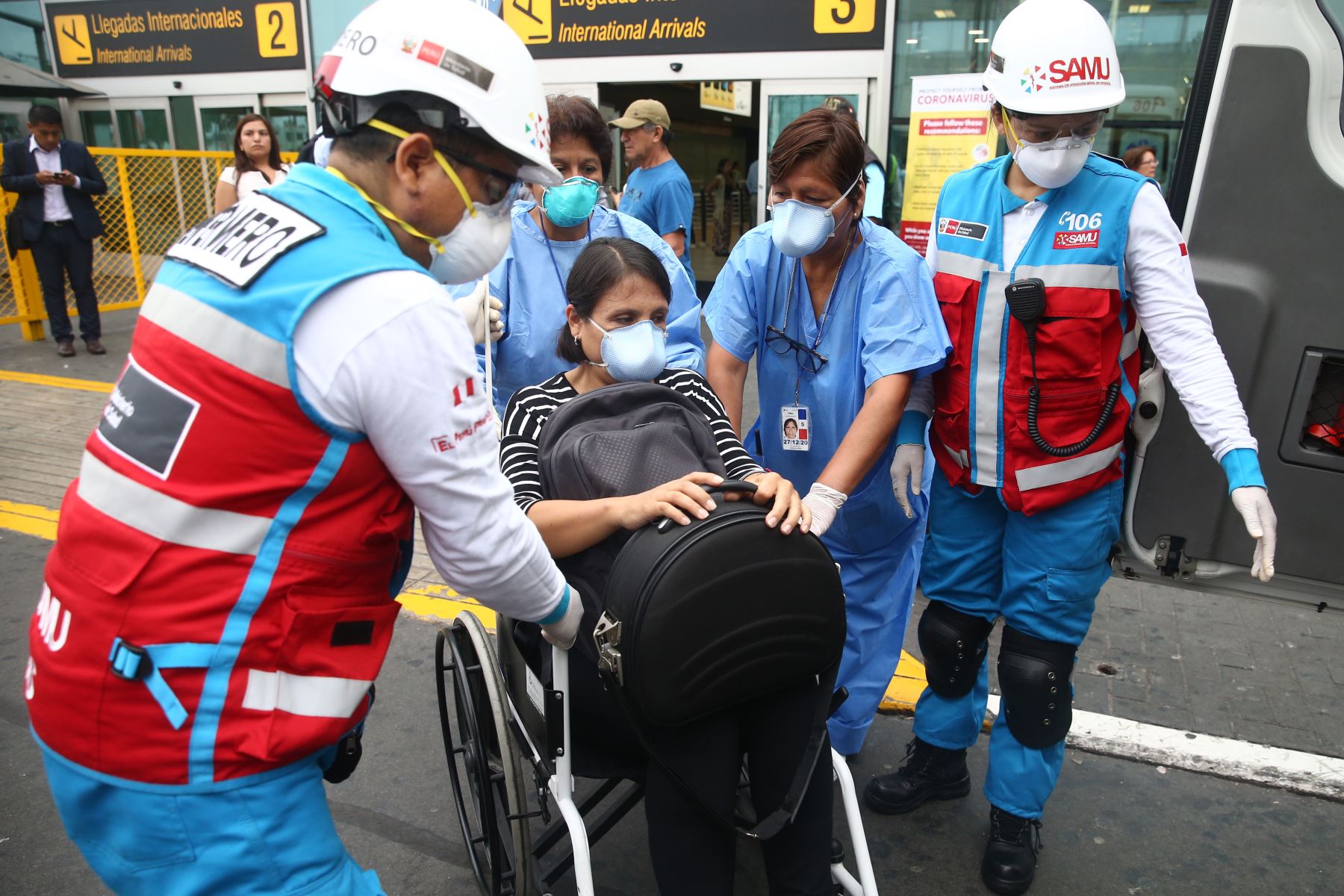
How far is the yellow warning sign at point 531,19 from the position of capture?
9539 mm

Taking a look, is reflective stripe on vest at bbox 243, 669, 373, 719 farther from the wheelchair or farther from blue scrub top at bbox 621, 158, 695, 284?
blue scrub top at bbox 621, 158, 695, 284

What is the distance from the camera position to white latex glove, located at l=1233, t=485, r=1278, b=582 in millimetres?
1954

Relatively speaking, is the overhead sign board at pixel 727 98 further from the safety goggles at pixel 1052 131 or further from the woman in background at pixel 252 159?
the safety goggles at pixel 1052 131

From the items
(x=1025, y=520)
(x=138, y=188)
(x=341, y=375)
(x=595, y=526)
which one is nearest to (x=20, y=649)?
(x=595, y=526)

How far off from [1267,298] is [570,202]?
1718 mm

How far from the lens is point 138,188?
9.65 m

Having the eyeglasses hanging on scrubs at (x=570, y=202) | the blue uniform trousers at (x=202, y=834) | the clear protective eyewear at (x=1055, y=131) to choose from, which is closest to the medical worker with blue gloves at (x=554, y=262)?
the eyeglasses hanging on scrubs at (x=570, y=202)

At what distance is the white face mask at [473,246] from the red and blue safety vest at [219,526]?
132mm

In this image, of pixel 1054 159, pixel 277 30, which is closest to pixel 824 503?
pixel 1054 159

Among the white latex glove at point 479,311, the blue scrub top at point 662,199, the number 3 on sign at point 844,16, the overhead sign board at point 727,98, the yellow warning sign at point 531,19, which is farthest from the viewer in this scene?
the overhead sign board at point 727,98

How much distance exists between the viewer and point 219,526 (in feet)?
3.93

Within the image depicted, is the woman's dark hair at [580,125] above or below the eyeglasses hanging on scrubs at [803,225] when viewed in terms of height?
above

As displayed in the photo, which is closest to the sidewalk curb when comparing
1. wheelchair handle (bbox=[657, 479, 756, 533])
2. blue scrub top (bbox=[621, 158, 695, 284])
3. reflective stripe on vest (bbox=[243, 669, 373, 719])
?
wheelchair handle (bbox=[657, 479, 756, 533])

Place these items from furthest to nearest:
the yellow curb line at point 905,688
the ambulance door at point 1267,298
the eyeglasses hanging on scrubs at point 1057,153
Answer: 1. the yellow curb line at point 905,688
2. the eyeglasses hanging on scrubs at point 1057,153
3. the ambulance door at point 1267,298
